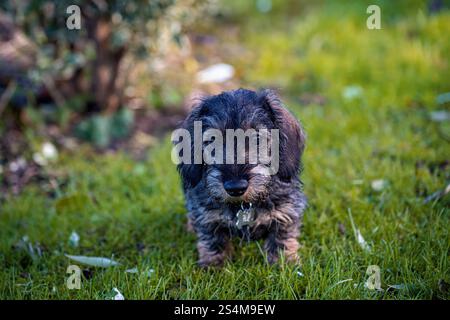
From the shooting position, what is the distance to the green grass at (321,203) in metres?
3.48

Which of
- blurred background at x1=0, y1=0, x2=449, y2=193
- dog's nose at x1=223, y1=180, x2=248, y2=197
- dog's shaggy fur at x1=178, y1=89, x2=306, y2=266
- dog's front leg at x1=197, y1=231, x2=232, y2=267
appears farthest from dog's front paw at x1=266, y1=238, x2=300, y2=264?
blurred background at x1=0, y1=0, x2=449, y2=193

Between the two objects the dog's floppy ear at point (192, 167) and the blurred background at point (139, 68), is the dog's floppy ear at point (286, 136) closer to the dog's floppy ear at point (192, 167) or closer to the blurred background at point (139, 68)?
the dog's floppy ear at point (192, 167)

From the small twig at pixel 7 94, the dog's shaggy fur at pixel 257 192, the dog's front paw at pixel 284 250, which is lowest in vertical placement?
the dog's front paw at pixel 284 250

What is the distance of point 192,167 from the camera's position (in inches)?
141

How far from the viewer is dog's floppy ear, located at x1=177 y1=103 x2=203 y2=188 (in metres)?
3.59

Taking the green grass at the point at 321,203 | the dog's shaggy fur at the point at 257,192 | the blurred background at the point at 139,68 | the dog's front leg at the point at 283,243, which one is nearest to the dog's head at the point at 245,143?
the dog's shaggy fur at the point at 257,192

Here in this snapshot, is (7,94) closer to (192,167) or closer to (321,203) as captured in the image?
(192,167)

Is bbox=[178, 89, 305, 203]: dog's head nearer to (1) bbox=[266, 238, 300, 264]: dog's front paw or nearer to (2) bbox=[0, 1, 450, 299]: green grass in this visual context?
(1) bbox=[266, 238, 300, 264]: dog's front paw

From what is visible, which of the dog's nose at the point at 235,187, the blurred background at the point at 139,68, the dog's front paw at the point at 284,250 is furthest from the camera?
the blurred background at the point at 139,68

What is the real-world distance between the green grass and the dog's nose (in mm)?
633

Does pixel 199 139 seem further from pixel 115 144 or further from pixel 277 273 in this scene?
pixel 115 144

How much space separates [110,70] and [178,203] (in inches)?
90.1
